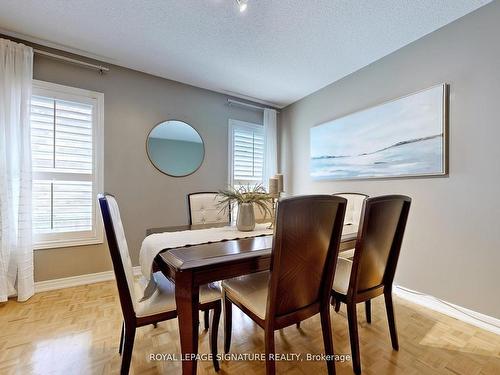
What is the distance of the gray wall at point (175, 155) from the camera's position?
3016mm

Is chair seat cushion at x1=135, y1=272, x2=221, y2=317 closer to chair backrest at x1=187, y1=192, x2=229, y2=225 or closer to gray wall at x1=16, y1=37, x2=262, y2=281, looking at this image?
chair backrest at x1=187, y1=192, x2=229, y2=225

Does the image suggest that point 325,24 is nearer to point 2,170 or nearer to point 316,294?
point 316,294

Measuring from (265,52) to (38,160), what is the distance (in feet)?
8.36

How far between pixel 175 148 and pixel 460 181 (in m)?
3.04

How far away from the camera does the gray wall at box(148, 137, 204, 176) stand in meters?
3.02

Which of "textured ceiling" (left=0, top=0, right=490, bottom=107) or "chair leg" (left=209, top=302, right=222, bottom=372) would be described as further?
"textured ceiling" (left=0, top=0, right=490, bottom=107)

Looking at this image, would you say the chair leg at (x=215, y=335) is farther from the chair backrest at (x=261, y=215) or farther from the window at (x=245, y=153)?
the window at (x=245, y=153)

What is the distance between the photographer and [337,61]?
265 cm

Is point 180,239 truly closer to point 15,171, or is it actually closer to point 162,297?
point 162,297

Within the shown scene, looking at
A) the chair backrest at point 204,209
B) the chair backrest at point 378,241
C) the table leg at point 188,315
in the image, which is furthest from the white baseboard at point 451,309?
the table leg at point 188,315

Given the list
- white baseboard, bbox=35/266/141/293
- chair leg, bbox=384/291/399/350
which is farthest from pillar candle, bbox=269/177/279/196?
white baseboard, bbox=35/266/141/293

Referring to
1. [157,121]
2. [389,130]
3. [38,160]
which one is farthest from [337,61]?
[38,160]

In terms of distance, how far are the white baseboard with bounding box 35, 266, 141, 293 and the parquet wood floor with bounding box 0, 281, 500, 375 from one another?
0.84 feet

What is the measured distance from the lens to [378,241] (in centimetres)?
140
